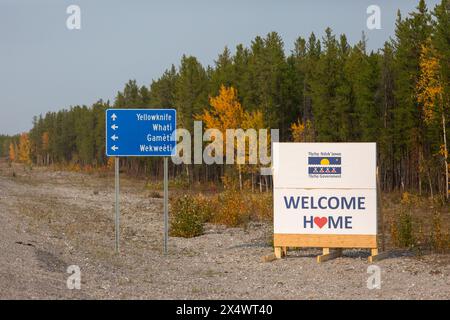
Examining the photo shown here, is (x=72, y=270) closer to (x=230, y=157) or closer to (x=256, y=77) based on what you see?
(x=230, y=157)

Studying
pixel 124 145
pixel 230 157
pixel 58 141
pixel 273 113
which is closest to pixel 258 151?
pixel 230 157

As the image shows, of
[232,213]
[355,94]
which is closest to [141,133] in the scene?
[232,213]

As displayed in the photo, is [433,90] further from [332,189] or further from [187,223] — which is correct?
[332,189]

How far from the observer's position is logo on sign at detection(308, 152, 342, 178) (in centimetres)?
1652

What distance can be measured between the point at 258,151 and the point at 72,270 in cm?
4564

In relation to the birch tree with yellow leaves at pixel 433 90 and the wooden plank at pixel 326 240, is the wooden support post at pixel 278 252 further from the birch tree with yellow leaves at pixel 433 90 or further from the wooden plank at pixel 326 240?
the birch tree with yellow leaves at pixel 433 90

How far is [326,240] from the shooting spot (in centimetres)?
1666

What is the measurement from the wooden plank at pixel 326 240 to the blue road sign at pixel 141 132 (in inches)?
166

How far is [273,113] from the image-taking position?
2621 inches

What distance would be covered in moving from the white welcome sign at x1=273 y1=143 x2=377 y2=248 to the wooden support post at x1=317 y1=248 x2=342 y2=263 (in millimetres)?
270

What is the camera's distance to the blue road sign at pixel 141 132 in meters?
18.8

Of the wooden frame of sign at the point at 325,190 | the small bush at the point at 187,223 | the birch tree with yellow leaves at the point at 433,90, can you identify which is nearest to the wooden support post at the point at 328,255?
the wooden frame of sign at the point at 325,190

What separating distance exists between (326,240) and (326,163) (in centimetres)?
189

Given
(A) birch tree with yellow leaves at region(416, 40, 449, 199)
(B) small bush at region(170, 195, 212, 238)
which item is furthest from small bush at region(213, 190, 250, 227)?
(A) birch tree with yellow leaves at region(416, 40, 449, 199)
